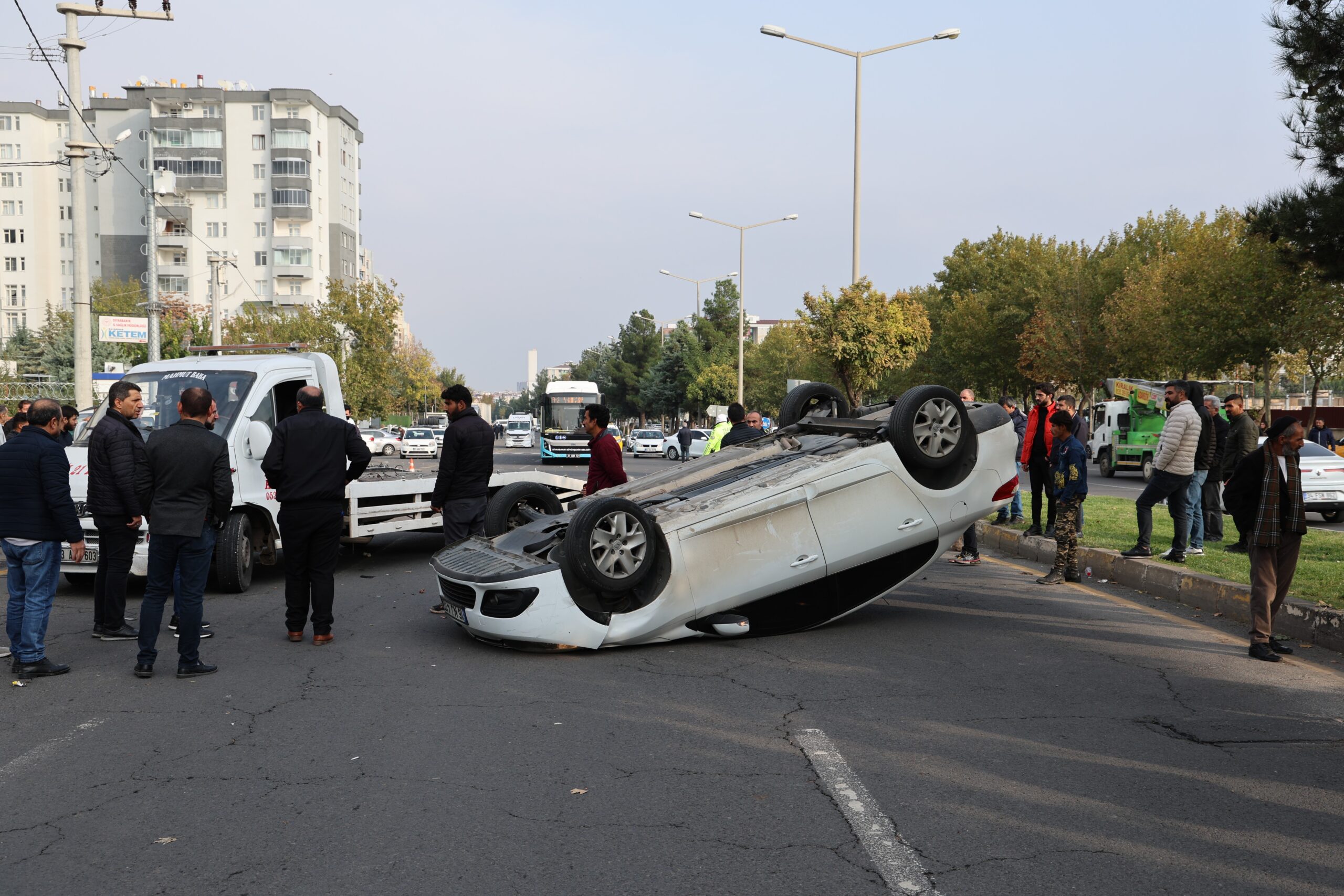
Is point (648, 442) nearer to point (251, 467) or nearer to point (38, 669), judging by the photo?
point (251, 467)

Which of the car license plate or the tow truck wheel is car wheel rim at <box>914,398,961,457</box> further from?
the car license plate

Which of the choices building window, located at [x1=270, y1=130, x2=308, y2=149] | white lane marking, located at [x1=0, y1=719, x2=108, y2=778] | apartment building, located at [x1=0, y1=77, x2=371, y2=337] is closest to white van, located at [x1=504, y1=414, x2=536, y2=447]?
apartment building, located at [x1=0, y1=77, x2=371, y2=337]

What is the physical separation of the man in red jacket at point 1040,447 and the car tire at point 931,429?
196 inches

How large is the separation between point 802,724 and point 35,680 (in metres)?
4.65

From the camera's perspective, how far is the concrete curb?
7.52 metres

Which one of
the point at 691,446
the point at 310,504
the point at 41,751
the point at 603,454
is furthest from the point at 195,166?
the point at 41,751

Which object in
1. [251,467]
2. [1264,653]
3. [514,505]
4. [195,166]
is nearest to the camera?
[1264,653]

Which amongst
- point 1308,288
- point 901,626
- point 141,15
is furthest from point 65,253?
point 901,626

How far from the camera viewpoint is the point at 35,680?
6.35 meters

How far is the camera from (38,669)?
252 inches

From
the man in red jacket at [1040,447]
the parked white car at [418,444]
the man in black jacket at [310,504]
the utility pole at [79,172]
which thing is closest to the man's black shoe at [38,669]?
the man in black jacket at [310,504]

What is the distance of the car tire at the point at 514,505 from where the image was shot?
27.8 ft

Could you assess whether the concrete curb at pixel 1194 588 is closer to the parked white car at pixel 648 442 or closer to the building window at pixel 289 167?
the parked white car at pixel 648 442

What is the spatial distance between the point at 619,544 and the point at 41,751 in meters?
3.30
